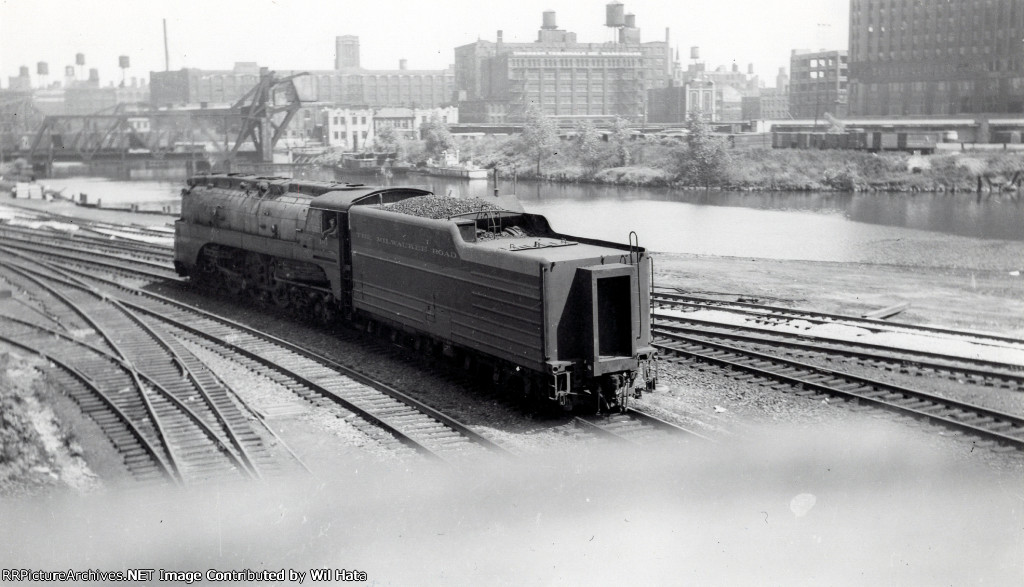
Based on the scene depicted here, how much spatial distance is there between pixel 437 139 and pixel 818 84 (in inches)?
2666

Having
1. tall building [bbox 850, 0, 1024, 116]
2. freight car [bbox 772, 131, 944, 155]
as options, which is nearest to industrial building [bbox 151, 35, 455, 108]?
freight car [bbox 772, 131, 944, 155]

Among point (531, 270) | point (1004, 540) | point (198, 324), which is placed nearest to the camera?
point (1004, 540)

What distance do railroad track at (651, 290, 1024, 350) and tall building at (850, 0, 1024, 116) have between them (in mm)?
27656

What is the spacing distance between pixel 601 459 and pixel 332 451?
3.88 meters

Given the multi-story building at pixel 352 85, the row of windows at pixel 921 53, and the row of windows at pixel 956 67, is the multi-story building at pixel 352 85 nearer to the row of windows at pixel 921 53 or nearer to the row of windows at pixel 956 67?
the row of windows at pixel 921 53

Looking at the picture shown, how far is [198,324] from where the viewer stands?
22.2 metres

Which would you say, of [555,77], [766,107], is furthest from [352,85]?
[766,107]

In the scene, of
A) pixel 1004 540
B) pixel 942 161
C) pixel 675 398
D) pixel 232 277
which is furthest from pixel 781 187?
pixel 1004 540

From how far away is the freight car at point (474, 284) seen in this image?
44.5 ft

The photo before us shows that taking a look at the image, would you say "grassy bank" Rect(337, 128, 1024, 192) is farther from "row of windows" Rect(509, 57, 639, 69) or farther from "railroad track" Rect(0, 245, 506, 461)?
"railroad track" Rect(0, 245, 506, 461)

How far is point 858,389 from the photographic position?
1538 cm

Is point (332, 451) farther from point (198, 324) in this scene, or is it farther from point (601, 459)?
point (198, 324)

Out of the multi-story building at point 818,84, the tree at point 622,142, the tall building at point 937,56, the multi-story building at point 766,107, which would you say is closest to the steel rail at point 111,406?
the tall building at point 937,56

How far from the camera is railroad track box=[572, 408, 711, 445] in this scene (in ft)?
42.7
